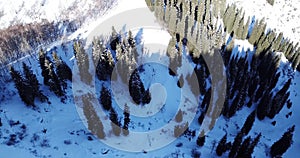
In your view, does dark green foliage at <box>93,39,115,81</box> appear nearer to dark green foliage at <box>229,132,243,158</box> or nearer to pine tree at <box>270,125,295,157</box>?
dark green foliage at <box>229,132,243,158</box>

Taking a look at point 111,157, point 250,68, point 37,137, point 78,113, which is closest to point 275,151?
point 250,68

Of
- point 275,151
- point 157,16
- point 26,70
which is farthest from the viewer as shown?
point 157,16

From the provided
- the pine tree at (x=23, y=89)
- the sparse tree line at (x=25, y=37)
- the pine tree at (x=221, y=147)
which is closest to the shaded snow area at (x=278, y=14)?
the sparse tree line at (x=25, y=37)

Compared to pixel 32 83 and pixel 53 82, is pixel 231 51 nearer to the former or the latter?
pixel 53 82

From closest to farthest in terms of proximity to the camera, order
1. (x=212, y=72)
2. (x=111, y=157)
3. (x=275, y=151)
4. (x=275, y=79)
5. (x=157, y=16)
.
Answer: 1. (x=111, y=157)
2. (x=275, y=151)
3. (x=212, y=72)
4. (x=275, y=79)
5. (x=157, y=16)

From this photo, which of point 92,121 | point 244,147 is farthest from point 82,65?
point 244,147

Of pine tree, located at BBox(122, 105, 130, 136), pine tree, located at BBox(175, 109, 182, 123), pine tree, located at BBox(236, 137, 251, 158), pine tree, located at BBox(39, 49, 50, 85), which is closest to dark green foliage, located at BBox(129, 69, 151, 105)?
pine tree, located at BBox(175, 109, 182, 123)

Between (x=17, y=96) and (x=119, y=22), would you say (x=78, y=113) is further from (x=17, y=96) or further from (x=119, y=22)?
(x=119, y=22)
